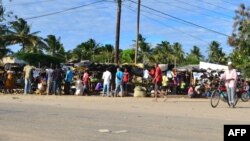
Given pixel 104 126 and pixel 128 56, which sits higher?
pixel 128 56

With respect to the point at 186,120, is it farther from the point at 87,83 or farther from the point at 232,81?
the point at 87,83

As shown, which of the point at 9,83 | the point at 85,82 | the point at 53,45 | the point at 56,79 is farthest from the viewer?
the point at 53,45

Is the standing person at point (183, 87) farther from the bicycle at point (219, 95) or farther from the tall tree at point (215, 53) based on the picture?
the tall tree at point (215, 53)

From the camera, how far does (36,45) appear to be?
76.7 metres

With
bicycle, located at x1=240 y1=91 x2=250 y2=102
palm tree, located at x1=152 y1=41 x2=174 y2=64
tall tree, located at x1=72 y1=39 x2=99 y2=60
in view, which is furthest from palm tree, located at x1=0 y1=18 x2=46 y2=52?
bicycle, located at x1=240 y1=91 x2=250 y2=102

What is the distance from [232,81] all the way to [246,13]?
26691 millimetres

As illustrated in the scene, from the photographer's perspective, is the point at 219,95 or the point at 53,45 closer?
the point at 219,95

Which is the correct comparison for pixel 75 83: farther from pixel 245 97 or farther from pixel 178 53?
pixel 178 53

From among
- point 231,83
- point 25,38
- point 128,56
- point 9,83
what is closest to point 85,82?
point 9,83

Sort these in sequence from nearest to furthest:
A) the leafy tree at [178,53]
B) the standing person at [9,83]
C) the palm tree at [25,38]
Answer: the standing person at [9,83], the palm tree at [25,38], the leafy tree at [178,53]

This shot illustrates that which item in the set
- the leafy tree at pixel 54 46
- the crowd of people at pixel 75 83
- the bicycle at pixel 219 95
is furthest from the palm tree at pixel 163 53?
the bicycle at pixel 219 95

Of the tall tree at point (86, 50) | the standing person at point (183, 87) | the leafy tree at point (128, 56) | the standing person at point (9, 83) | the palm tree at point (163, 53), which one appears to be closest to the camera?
the standing person at point (9, 83)

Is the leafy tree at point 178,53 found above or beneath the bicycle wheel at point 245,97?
above

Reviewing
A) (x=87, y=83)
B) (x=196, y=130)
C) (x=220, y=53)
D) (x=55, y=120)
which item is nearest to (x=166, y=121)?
(x=196, y=130)
